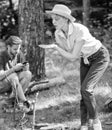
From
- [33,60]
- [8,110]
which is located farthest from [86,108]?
[33,60]

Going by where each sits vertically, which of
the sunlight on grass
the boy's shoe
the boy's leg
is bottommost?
the sunlight on grass

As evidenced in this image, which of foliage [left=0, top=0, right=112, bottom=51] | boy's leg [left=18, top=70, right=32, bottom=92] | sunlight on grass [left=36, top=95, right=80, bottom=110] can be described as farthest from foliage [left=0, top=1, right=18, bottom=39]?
boy's leg [left=18, top=70, right=32, bottom=92]

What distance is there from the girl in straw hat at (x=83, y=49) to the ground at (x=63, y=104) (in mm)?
732

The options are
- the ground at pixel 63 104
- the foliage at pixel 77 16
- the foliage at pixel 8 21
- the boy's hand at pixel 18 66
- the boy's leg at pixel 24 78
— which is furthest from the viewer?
the foliage at pixel 8 21

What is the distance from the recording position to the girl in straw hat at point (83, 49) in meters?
4.48

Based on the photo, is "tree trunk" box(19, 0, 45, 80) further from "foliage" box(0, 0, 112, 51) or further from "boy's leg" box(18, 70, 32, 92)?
"foliage" box(0, 0, 112, 51)

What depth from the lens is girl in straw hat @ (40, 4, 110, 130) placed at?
448cm

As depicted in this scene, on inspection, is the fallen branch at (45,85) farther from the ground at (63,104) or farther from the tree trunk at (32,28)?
the tree trunk at (32,28)

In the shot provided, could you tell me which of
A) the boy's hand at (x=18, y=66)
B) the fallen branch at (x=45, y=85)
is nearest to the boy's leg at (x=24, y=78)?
the boy's hand at (x=18, y=66)

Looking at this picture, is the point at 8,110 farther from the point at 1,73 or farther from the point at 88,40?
the point at 88,40

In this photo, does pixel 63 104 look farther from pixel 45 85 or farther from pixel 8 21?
pixel 8 21

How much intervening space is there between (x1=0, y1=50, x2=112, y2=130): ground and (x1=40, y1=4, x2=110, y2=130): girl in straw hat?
2.40ft

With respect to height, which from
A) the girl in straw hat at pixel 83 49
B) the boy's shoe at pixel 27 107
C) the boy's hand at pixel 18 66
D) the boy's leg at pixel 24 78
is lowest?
the boy's shoe at pixel 27 107

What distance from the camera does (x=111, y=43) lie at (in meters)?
9.48
